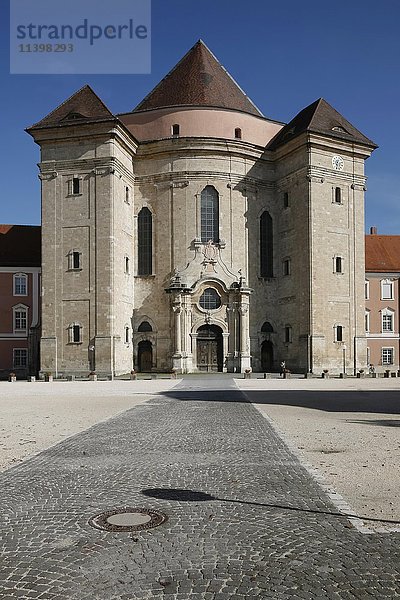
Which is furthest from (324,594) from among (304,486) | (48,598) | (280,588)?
(304,486)

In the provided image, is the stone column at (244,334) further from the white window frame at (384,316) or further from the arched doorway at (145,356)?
the white window frame at (384,316)

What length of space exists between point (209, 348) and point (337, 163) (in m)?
17.8

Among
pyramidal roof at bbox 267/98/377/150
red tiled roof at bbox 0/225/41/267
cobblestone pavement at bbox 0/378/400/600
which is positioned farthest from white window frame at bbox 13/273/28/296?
cobblestone pavement at bbox 0/378/400/600

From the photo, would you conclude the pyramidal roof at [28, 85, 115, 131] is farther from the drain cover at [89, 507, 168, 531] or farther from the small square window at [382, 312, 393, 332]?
the drain cover at [89, 507, 168, 531]

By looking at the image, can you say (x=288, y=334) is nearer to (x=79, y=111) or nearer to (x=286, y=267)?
(x=286, y=267)

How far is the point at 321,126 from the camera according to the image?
2148 inches

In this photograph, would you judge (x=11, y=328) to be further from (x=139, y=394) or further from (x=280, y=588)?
(x=280, y=588)

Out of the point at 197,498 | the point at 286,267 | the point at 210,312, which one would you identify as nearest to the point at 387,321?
the point at 286,267

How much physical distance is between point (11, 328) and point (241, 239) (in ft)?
66.2

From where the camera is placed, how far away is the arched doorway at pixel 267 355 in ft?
183

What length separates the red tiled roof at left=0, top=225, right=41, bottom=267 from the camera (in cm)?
5769

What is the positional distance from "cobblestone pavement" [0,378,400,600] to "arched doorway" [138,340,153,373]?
4107 centimetres

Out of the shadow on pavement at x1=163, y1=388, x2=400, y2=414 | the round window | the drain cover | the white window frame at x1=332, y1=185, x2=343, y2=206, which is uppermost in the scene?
the white window frame at x1=332, y1=185, x2=343, y2=206

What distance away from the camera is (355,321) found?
53.8m
